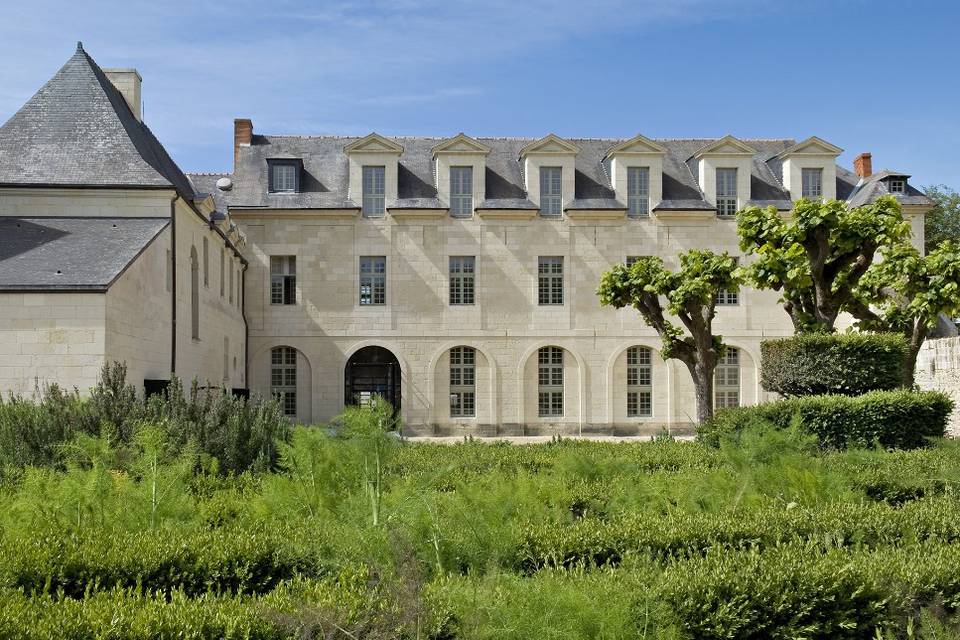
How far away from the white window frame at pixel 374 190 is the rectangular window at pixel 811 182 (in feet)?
44.5

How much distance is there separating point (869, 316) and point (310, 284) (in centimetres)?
1702

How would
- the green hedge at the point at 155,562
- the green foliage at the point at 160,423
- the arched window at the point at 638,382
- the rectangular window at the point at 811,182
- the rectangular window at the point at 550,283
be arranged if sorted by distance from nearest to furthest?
the green hedge at the point at 155,562, the green foliage at the point at 160,423, the rectangular window at the point at 550,283, the arched window at the point at 638,382, the rectangular window at the point at 811,182

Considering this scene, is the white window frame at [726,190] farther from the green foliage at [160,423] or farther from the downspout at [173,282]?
the green foliage at [160,423]

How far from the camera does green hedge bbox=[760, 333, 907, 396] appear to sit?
14680 millimetres

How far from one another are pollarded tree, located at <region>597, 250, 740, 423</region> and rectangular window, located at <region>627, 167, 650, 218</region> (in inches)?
366

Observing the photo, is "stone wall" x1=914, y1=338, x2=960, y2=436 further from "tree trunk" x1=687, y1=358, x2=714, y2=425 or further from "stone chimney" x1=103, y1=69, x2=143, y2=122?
"stone chimney" x1=103, y1=69, x2=143, y2=122

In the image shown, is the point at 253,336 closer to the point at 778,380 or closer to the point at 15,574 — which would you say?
the point at 778,380

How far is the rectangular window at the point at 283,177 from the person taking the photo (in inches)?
1164

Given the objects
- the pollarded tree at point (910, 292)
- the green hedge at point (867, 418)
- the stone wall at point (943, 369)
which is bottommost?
the green hedge at point (867, 418)

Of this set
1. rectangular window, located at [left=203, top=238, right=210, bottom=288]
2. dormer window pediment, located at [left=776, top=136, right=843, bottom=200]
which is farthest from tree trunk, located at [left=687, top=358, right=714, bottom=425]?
dormer window pediment, located at [left=776, top=136, right=843, bottom=200]

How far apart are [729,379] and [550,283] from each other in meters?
6.64

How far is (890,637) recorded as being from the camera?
4.35m

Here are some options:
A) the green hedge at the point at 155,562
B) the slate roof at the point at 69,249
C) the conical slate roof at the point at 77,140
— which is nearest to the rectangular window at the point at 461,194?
the conical slate roof at the point at 77,140

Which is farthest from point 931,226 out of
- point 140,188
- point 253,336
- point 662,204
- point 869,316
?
point 140,188
